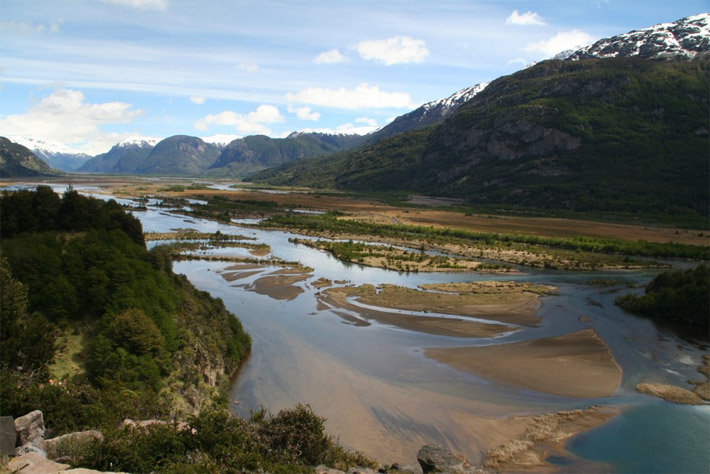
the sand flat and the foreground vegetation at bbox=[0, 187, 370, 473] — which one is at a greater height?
the foreground vegetation at bbox=[0, 187, 370, 473]

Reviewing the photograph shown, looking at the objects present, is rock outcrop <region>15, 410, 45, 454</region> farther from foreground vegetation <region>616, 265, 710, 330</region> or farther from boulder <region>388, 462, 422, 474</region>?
foreground vegetation <region>616, 265, 710, 330</region>

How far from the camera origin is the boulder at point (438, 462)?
19641 mm

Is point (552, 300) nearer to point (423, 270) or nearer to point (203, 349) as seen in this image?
point (423, 270)

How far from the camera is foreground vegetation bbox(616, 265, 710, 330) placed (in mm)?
45884

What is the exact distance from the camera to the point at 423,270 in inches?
2653

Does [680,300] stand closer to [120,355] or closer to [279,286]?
[279,286]

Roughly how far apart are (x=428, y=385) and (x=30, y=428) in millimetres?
22669

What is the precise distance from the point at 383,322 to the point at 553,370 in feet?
51.9

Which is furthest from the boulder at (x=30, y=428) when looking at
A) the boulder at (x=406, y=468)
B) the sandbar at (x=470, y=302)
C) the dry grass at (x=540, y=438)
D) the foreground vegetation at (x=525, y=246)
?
the foreground vegetation at (x=525, y=246)

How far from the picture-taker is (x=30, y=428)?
51.4ft

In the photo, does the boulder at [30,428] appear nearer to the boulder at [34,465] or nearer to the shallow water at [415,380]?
the boulder at [34,465]

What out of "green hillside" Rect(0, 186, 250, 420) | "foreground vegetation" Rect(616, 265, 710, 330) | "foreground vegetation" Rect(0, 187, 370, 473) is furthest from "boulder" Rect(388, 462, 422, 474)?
"foreground vegetation" Rect(616, 265, 710, 330)

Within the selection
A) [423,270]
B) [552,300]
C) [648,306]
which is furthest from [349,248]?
[648,306]

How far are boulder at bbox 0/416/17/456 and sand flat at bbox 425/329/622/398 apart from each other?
27.1 meters
